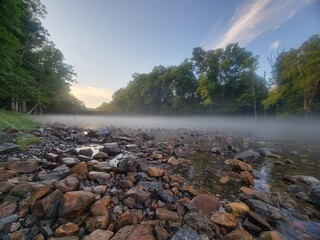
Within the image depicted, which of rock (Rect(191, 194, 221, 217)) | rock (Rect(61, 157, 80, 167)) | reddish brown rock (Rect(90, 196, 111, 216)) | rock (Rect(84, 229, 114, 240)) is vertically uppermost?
rock (Rect(61, 157, 80, 167))

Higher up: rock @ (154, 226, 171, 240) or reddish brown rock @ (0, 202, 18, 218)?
reddish brown rock @ (0, 202, 18, 218)

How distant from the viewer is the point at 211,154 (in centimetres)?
673

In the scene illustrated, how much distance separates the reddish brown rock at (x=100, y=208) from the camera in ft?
8.02

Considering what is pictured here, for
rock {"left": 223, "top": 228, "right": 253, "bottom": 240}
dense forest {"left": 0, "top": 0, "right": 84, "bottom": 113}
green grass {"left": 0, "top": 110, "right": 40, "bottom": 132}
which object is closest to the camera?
rock {"left": 223, "top": 228, "right": 253, "bottom": 240}

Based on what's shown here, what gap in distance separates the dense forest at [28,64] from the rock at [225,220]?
13444 millimetres

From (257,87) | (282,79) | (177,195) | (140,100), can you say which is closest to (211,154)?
(177,195)

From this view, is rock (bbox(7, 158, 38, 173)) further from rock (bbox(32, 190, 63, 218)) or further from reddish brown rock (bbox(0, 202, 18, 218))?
rock (bbox(32, 190, 63, 218))

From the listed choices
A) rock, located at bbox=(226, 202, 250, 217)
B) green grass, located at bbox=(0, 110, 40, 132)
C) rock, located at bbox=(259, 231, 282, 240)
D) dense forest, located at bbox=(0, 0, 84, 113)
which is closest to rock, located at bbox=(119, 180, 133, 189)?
rock, located at bbox=(226, 202, 250, 217)

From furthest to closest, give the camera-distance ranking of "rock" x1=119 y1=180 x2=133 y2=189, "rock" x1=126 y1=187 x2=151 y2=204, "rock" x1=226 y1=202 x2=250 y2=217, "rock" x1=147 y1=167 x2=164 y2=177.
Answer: "rock" x1=147 y1=167 x2=164 y2=177
"rock" x1=119 y1=180 x2=133 y2=189
"rock" x1=126 y1=187 x2=151 y2=204
"rock" x1=226 y1=202 x2=250 y2=217

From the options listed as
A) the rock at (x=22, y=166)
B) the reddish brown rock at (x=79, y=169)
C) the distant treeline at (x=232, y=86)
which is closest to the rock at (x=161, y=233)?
the reddish brown rock at (x=79, y=169)

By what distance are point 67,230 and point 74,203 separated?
0.35 metres

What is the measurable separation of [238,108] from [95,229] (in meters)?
43.8

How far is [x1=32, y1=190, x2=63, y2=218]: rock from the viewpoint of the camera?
7.77ft

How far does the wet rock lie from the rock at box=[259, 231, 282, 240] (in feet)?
1.98
